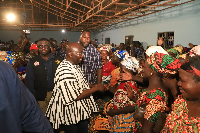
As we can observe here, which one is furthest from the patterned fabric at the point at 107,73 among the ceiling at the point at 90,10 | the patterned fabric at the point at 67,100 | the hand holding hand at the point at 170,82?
the ceiling at the point at 90,10

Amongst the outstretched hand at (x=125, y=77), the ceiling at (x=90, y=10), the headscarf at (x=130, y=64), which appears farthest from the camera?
the ceiling at (x=90, y=10)

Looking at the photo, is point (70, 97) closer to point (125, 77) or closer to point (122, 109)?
point (122, 109)

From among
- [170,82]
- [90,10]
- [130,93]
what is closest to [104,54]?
[130,93]

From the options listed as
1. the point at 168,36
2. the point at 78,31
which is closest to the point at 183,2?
the point at 168,36

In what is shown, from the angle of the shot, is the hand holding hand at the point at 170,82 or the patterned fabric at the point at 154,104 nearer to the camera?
the patterned fabric at the point at 154,104

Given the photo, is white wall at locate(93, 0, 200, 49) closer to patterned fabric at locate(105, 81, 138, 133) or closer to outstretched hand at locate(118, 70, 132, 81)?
outstretched hand at locate(118, 70, 132, 81)

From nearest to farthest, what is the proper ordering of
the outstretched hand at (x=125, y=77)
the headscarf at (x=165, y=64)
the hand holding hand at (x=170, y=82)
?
the headscarf at (x=165, y=64), the hand holding hand at (x=170, y=82), the outstretched hand at (x=125, y=77)

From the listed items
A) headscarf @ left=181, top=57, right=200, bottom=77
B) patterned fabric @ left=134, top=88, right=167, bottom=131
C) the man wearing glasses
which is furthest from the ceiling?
headscarf @ left=181, top=57, right=200, bottom=77

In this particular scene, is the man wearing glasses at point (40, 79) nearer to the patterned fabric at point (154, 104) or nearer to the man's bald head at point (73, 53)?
the man's bald head at point (73, 53)

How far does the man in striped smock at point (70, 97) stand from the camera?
198cm

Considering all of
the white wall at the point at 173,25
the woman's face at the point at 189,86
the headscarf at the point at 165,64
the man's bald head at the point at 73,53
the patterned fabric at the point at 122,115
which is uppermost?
the white wall at the point at 173,25

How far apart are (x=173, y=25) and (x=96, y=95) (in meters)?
7.15

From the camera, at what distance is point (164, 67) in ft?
5.47

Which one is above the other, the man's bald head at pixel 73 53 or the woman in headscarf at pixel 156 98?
the man's bald head at pixel 73 53
